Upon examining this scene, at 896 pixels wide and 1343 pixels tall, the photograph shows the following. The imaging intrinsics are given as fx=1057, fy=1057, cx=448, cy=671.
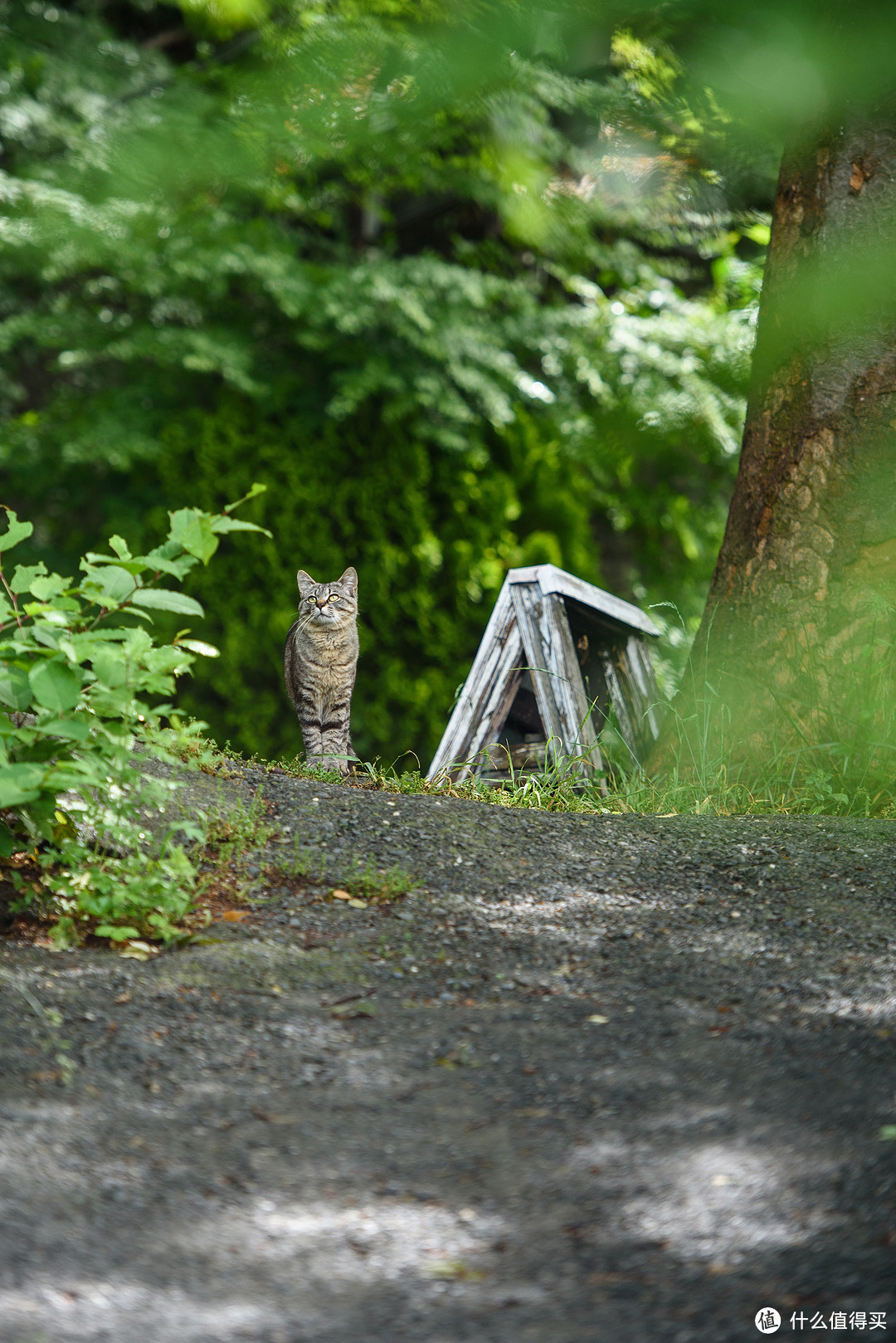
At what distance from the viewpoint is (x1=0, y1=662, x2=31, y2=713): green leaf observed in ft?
8.16

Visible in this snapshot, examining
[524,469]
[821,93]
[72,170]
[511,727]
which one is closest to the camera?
[821,93]

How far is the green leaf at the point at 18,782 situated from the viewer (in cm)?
214

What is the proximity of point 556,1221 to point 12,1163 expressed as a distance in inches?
33.6

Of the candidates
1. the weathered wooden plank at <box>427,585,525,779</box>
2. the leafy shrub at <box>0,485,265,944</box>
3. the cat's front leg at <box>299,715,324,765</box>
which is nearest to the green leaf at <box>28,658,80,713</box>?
the leafy shrub at <box>0,485,265,944</box>

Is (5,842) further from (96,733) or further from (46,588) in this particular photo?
(46,588)

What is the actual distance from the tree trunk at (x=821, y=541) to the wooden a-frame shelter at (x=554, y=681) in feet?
1.43

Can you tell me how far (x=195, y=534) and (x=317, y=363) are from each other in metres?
5.39

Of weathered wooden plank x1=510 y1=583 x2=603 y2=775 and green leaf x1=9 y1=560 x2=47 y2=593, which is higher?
green leaf x1=9 y1=560 x2=47 y2=593

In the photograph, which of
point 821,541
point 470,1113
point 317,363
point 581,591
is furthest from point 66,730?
point 317,363

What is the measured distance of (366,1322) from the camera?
1366mm

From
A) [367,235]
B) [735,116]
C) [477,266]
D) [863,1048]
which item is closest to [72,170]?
[367,235]

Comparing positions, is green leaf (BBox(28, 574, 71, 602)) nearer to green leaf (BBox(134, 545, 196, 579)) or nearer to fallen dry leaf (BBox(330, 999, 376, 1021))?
green leaf (BBox(134, 545, 196, 579))

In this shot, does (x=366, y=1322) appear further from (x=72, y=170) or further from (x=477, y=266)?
(x=477, y=266)

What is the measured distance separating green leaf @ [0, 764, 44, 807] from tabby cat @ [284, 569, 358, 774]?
2056 mm
